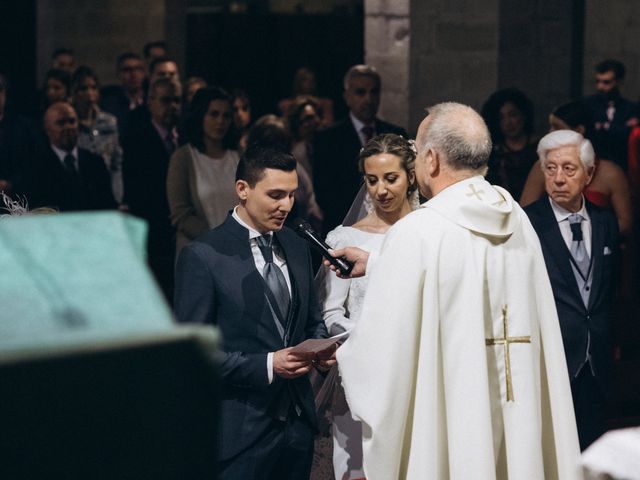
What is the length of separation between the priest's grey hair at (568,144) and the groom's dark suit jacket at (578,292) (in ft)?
0.77

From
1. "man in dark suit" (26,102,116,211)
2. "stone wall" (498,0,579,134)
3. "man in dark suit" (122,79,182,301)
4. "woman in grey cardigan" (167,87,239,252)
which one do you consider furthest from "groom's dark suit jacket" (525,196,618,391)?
"stone wall" (498,0,579,134)

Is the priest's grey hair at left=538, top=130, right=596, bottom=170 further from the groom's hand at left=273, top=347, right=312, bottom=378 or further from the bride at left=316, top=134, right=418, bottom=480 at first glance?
the groom's hand at left=273, top=347, right=312, bottom=378

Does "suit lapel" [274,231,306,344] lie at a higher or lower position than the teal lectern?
lower

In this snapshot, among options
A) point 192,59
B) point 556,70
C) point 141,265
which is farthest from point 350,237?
point 192,59

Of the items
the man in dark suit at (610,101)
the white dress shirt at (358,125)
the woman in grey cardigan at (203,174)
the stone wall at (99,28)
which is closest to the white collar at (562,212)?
the woman in grey cardigan at (203,174)

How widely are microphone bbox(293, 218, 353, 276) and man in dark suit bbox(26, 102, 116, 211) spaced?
3.30 metres

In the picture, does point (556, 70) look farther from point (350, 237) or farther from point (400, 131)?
point (350, 237)

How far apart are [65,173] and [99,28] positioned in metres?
7.21

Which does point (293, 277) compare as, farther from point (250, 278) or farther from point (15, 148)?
point (15, 148)

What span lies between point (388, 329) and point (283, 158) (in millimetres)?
871

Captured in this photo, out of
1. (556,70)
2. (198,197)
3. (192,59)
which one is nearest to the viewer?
(198,197)

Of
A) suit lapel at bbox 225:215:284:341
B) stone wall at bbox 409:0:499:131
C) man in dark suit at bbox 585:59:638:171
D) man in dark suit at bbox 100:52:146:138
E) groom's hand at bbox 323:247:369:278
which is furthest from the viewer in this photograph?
man in dark suit at bbox 100:52:146:138

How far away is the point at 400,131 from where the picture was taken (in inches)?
281

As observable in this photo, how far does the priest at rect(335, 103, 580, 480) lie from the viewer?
3.53 m
